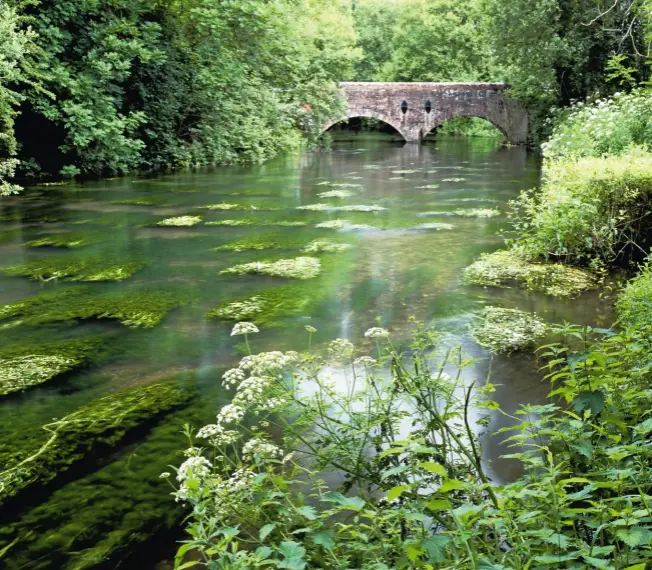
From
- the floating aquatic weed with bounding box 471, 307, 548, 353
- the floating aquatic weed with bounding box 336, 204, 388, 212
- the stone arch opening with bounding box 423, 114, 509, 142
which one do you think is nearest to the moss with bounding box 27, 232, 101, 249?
the floating aquatic weed with bounding box 336, 204, 388, 212

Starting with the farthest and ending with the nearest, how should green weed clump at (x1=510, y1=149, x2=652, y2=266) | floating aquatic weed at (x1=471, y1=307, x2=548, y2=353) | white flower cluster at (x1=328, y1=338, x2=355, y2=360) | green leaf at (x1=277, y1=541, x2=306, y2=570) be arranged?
green weed clump at (x1=510, y1=149, x2=652, y2=266) < floating aquatic weed at (x1=471, y1=307, x2=548, y2=353) < white flower cluster at (x1=328, y1=338, x2=355, y2=360) < green leaf at (x1=277, y1=541, x2=306, y2=570)

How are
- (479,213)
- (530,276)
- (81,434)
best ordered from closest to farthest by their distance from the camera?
(81,434) < (530,276) < (479,213)

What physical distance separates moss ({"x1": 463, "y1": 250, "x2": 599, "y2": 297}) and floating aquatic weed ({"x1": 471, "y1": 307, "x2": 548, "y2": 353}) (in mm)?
815

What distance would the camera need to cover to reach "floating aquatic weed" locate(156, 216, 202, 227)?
1093cm

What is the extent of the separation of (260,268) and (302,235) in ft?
7.15

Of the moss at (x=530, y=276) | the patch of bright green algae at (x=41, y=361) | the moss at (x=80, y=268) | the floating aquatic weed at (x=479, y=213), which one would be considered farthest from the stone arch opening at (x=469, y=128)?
the patch of bright green algae at (x=41, y=361)

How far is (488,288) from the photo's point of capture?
7.04m

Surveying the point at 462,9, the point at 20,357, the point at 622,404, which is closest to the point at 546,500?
the point at 622,404

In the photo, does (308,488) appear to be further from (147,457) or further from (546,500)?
(546,500)

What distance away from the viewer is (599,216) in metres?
7.37

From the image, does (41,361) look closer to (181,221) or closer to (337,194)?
(181,221)

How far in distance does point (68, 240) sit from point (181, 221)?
6.46 feet

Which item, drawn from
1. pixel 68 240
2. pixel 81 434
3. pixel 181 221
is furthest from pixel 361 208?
pixel 81 434

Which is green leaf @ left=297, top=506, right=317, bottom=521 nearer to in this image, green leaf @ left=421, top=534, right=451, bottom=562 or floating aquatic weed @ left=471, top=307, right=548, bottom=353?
green leaf @ left=421, top=534, right=451, bottom=562
